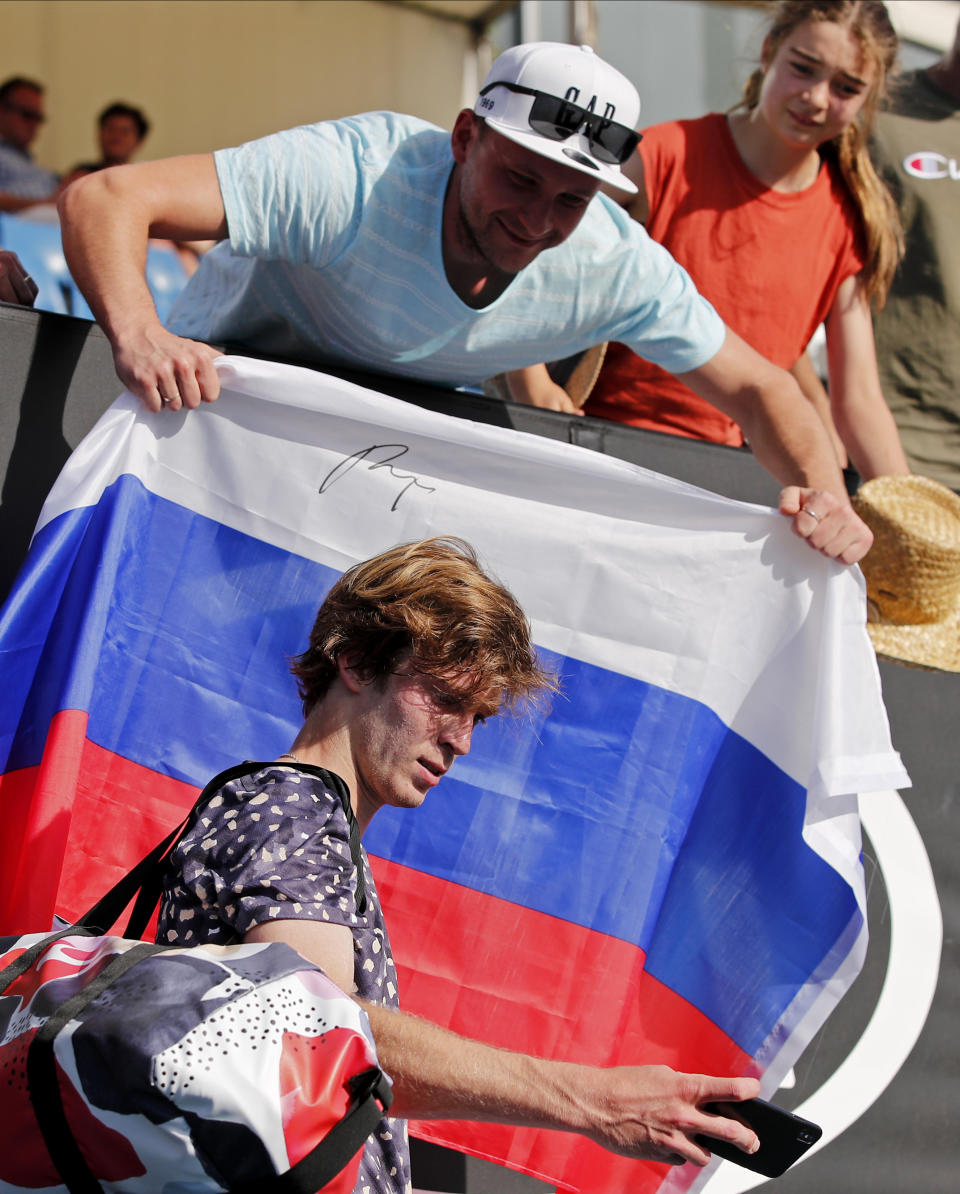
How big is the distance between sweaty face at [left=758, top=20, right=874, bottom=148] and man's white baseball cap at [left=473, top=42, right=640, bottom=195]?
27.1 inches

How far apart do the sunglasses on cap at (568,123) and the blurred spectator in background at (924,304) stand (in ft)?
4.05

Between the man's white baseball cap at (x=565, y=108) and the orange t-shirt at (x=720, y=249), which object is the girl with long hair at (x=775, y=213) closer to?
the orange t-shirt at (x=720, y=249)

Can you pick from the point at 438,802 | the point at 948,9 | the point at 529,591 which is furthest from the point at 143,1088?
the point at 948,9

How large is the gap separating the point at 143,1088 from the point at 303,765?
18.2 inches

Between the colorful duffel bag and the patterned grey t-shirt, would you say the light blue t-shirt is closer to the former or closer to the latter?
the patterned grey t-shirt

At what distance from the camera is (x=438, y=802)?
2.22 metres

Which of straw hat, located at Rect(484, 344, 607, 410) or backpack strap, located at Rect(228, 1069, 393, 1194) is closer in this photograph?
backpack strap, located at Rect(228, 1069, 393, 1194)

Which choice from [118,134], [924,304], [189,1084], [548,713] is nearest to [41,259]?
[118,134]

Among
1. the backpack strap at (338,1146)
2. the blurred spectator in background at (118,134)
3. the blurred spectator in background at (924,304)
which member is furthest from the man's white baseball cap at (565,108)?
the blurred spectator in background at (118,134)

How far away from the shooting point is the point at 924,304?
328 cm

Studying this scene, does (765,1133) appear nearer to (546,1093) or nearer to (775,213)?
(546,1093)

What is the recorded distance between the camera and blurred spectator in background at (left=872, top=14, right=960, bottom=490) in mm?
3273

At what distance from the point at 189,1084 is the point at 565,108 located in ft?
5.91

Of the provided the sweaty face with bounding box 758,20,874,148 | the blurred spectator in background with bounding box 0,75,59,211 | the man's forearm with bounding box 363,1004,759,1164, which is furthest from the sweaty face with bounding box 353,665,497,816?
the blurred spectator in background with bounding box 0,75,59,211
